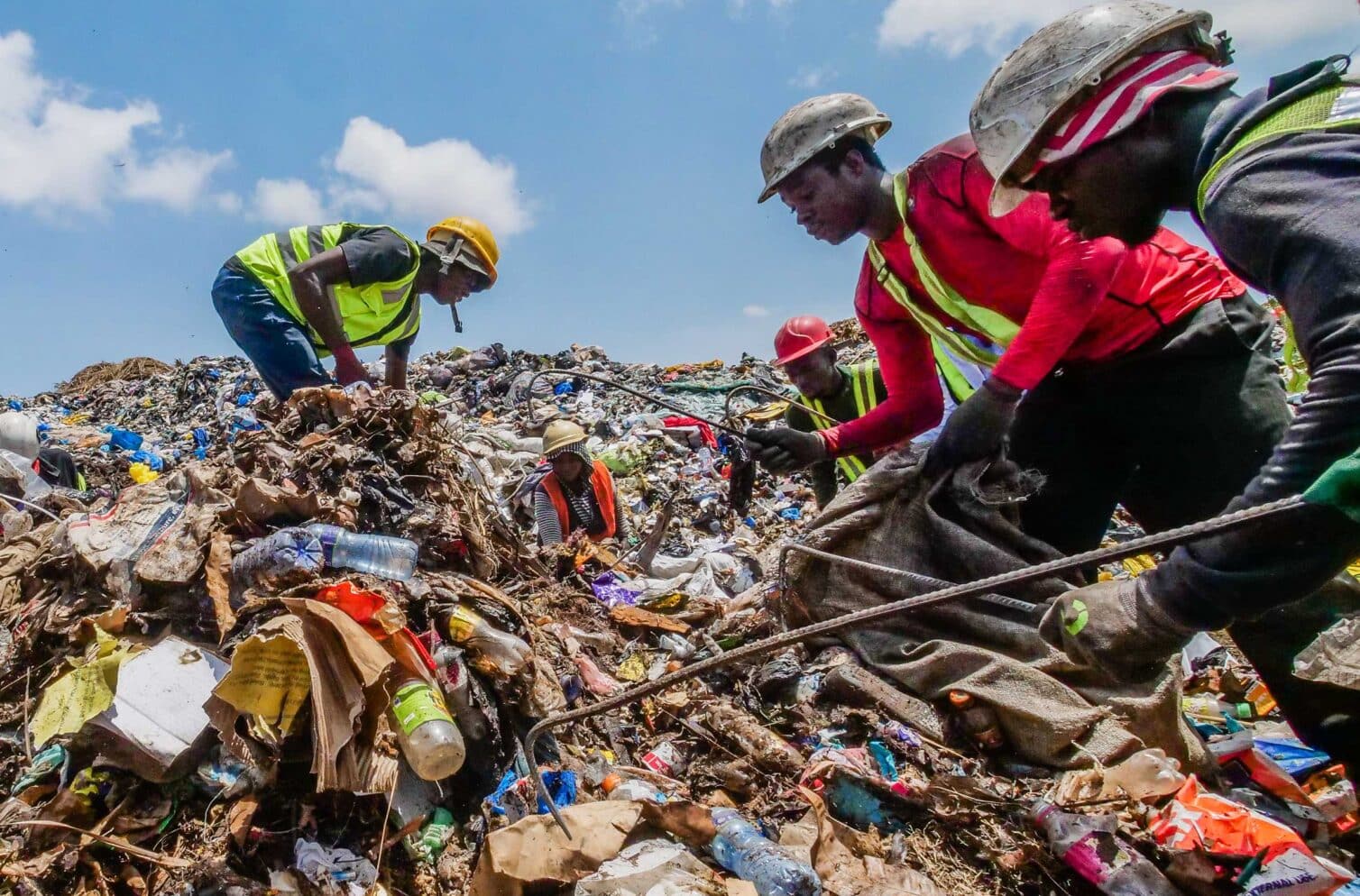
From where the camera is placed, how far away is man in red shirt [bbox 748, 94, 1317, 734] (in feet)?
6.32

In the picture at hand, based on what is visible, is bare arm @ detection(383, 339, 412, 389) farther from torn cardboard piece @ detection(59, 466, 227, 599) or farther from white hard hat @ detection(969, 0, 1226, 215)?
white hard hat @ detection(969, 0, 1226, 215)

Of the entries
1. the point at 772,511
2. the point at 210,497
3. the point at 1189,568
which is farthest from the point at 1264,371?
the point at 772,511

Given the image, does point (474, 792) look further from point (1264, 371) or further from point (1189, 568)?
point (1264, 371)

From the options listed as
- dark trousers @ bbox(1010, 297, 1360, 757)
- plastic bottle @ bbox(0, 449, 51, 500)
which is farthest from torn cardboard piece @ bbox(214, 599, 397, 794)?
plastic bottle @ bbox(0, 449, 51, 500)


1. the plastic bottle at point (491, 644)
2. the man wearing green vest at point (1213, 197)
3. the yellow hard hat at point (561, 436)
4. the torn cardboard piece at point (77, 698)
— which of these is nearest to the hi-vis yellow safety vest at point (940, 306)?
the man wearing green vest at point (1213, 197)

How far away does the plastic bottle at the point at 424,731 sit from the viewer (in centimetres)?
176

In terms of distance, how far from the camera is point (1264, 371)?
6.34 feet

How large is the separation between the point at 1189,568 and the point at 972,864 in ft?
3.47

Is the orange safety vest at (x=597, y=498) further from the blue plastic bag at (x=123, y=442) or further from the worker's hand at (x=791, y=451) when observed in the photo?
the blue plastic bag at (x=123, y=442)

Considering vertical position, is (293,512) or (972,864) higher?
(293,512)

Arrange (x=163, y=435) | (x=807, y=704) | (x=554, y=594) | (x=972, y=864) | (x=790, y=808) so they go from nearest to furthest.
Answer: (x=972, y=864)
(x=790, y=808)
(x=807, y=704)
(x=554, y=594)
(x=163, y=435)

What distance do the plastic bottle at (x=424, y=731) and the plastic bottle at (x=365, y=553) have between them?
523 millimetres

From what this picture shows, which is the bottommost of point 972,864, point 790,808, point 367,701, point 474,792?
point 972,864

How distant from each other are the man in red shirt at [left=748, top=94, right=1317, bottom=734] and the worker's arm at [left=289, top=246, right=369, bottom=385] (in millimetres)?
2331
